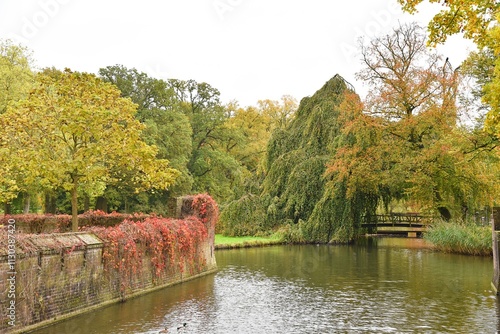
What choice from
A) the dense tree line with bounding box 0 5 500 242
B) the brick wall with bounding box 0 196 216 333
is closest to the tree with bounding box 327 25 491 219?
the dense tree line with bounding box 0 5 500 242

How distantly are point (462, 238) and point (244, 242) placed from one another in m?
11.3

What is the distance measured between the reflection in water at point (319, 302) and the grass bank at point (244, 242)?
661 centimetres

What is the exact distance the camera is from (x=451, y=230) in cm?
2480

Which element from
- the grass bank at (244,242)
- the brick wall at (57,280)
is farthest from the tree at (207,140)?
the brick wall at (57,280)

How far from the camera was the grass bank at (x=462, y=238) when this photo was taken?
75.6ft

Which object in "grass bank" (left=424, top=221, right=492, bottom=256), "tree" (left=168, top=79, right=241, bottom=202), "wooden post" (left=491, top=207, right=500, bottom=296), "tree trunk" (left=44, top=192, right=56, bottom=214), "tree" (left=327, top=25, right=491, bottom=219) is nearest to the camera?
"wooden post" (left=491, top=207, right=500, bottom=296)

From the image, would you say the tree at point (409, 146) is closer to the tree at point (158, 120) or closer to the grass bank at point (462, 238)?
the grass bank at point (462, 238)

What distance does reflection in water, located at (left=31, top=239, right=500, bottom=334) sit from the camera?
10680 mm

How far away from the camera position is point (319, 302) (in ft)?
43.5

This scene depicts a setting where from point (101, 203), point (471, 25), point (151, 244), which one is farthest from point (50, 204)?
point (471, 25)

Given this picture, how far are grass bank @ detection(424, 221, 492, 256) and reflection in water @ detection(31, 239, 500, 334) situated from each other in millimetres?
1428

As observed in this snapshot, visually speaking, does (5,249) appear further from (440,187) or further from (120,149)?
(440,187)

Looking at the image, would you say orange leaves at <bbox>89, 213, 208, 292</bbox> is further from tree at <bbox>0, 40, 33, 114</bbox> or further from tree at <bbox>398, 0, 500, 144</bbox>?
tree at <bbox>0, 40, 33, 114</bbox>

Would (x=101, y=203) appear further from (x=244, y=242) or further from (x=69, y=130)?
(x=69, y=130)
